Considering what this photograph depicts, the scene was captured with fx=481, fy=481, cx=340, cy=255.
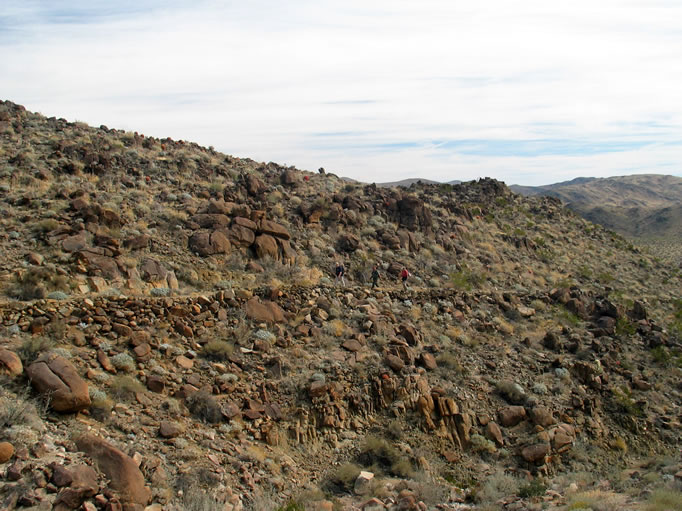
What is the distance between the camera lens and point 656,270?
115 ft

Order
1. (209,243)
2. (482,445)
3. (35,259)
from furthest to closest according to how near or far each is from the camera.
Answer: (209,243) < (35,259) < (482,445)

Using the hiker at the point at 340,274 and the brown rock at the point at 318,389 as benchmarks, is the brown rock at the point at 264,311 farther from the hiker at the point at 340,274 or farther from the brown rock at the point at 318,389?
the hiker at the point at 340,274

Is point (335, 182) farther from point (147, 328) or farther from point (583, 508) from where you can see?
point (583, 508)

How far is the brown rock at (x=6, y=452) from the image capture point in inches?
275

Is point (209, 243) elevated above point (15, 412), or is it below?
above

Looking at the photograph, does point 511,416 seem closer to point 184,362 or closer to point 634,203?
point 184,362

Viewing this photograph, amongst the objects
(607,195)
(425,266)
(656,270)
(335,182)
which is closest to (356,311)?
(425,266)

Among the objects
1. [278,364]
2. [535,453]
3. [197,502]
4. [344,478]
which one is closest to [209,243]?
[278,364]

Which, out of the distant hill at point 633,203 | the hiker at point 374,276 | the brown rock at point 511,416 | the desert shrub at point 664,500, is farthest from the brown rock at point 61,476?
the distant hill at point 633,203

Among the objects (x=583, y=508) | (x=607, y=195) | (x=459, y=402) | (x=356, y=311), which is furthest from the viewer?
(x=607, y=195)

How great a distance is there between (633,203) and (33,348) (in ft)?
531

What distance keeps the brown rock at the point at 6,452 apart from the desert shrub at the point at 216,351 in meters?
5.31

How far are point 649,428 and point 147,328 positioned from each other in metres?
14.4

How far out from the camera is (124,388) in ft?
32.5
